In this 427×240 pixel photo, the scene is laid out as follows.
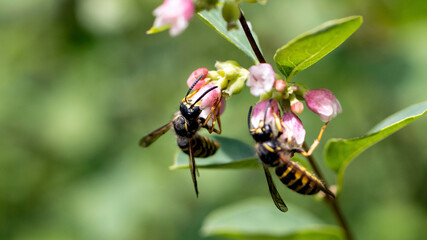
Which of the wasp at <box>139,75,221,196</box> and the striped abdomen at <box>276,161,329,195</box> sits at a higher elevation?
the wasp at <box>139,75,221,196</box>

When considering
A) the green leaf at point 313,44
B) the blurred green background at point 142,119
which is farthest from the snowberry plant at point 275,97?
the blurred green background at point 142,119

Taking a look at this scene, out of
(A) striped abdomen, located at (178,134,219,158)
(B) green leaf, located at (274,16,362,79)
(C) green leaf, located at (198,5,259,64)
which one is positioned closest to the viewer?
(B) green leaf, located at (274,16,362,79)

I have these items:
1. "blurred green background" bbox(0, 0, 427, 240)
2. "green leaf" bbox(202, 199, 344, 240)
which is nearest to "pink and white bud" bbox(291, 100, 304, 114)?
"green leaf" bbox(202, 199, 344, 240)

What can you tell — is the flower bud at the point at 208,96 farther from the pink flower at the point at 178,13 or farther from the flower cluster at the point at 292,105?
the pink flower at the point at 178,13

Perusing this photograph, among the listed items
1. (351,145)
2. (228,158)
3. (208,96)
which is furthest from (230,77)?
(351,145)

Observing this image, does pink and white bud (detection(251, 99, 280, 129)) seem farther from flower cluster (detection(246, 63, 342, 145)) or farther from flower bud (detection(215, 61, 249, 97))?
flower bud (detection(215, 61, 249, 97))

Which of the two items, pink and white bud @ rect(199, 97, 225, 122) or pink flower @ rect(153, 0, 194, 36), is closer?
pink flower @ rect(153, 0, 194, 36)

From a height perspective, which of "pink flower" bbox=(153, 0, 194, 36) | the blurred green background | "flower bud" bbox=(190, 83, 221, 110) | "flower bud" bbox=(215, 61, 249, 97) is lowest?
the blurred green background

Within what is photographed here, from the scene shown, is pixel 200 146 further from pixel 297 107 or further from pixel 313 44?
pixel 313 44
